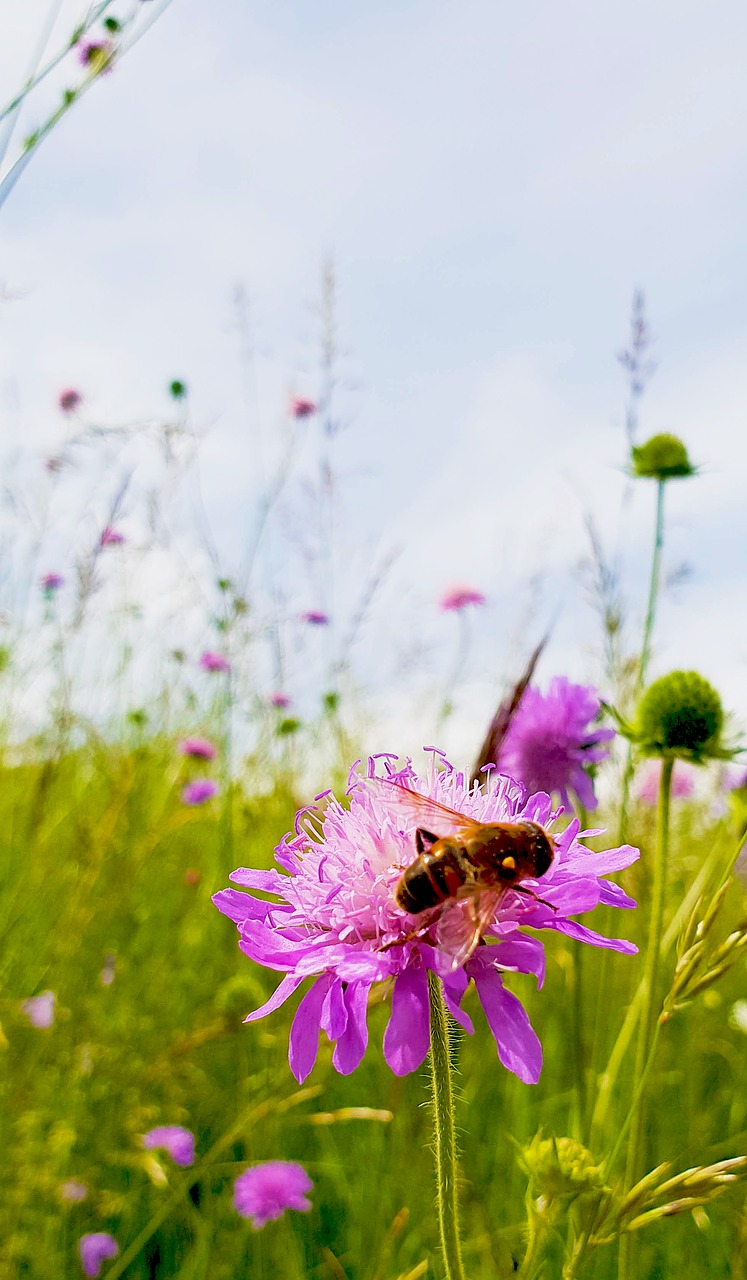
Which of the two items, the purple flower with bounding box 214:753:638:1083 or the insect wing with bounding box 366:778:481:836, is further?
the insect wing with bounding box 366:778:481:836

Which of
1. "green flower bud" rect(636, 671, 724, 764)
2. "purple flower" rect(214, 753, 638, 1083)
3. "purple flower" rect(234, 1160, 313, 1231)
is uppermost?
"green flower bud" rect(636, 671, 724, 764)

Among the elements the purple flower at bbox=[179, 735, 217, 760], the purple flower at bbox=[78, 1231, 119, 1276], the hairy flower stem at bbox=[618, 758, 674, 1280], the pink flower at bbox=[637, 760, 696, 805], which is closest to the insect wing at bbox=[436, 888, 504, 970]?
the hairy flower stem at bbox=[618, 758, 674, 1280]

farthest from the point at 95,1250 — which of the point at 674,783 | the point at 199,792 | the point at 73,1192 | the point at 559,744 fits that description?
the point at 674,783

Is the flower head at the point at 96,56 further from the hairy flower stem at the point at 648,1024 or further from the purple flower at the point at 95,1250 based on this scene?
the purple flower at the point at 95,1250

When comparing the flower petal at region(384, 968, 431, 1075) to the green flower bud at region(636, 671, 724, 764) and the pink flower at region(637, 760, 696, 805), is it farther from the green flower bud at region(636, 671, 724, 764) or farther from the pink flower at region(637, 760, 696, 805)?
the pink flower at region(637, 760, 696, 805)

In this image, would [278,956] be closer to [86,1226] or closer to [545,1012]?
[86,1226]

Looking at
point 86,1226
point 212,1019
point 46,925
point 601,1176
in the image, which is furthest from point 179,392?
point 601,1176

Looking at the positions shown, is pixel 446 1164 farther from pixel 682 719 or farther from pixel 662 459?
pixel 662 459
